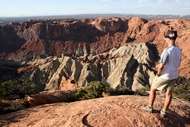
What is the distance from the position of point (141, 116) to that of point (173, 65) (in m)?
1.52

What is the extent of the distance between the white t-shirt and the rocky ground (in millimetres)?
1201

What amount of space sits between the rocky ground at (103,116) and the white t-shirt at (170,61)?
1201 millimetres

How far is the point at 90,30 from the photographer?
9181cm

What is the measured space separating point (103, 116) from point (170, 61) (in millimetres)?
2062

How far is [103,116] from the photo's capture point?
6.12 meters

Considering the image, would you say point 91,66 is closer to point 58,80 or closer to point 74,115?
point 58,80

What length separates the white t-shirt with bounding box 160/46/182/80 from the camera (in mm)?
5523

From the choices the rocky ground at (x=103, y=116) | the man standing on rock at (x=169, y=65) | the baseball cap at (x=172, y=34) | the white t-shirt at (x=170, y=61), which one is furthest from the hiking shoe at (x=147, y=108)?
the baseball cap at (x=172, y=34)

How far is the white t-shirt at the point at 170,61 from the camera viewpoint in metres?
5.52

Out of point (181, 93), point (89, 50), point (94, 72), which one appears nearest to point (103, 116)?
point (181, 93)

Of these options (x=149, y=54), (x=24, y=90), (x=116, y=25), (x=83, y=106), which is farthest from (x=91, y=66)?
(x=116, y=25)

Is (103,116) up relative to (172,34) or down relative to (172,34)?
down

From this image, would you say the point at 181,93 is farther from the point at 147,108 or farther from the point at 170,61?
the point at 170,61

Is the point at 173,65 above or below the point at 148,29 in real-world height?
above
